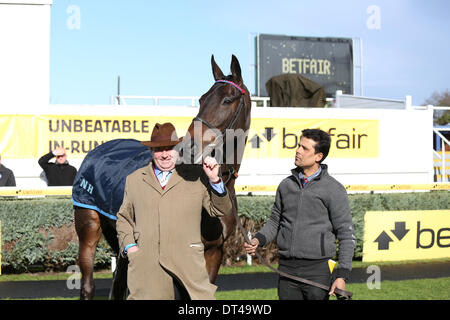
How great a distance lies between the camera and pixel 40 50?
11711mm

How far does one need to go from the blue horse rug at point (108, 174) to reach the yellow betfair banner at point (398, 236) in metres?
4.71

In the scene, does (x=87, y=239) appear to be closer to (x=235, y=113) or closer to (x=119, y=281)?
(x=119, y=281)

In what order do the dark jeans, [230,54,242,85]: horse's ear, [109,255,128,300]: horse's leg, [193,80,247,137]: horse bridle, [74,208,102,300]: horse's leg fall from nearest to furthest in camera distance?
the dark jeans, [193,80,247,137]: horse bridle, [230,54,242,85]: horse's ear, [109,255,128,300]: horse's leg, [74,208,102,300]: horse's leg

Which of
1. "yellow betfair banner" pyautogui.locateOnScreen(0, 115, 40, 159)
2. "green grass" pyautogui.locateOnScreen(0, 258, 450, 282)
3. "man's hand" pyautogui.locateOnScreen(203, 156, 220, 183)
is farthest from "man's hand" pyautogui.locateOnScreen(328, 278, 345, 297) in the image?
"yellow betfair banner" pyautogui.locateOnScreen(0, 115, 40, 159)

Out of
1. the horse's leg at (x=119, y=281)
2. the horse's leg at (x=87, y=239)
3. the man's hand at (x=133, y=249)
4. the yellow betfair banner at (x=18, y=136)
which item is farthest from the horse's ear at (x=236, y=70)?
the yellow betfair banner at (x=18, y=136)

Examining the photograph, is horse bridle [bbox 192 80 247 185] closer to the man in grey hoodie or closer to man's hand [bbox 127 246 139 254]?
the man in grey hoodie

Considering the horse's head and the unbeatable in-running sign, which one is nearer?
the horse's head

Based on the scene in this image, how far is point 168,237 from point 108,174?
204 centimetres

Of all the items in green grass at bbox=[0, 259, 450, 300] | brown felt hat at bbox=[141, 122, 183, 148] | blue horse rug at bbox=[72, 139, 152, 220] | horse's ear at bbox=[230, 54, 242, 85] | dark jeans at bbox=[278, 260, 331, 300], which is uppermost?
horse's ear at bbox=[230, 54, 242, 85]

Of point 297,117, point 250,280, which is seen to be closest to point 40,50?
point 297,117

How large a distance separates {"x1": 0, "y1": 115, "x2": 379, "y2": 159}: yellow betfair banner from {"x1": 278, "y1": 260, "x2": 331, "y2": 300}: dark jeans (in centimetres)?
747

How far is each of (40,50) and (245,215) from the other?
5925mm

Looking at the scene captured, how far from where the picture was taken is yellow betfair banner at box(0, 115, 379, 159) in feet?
35.6
